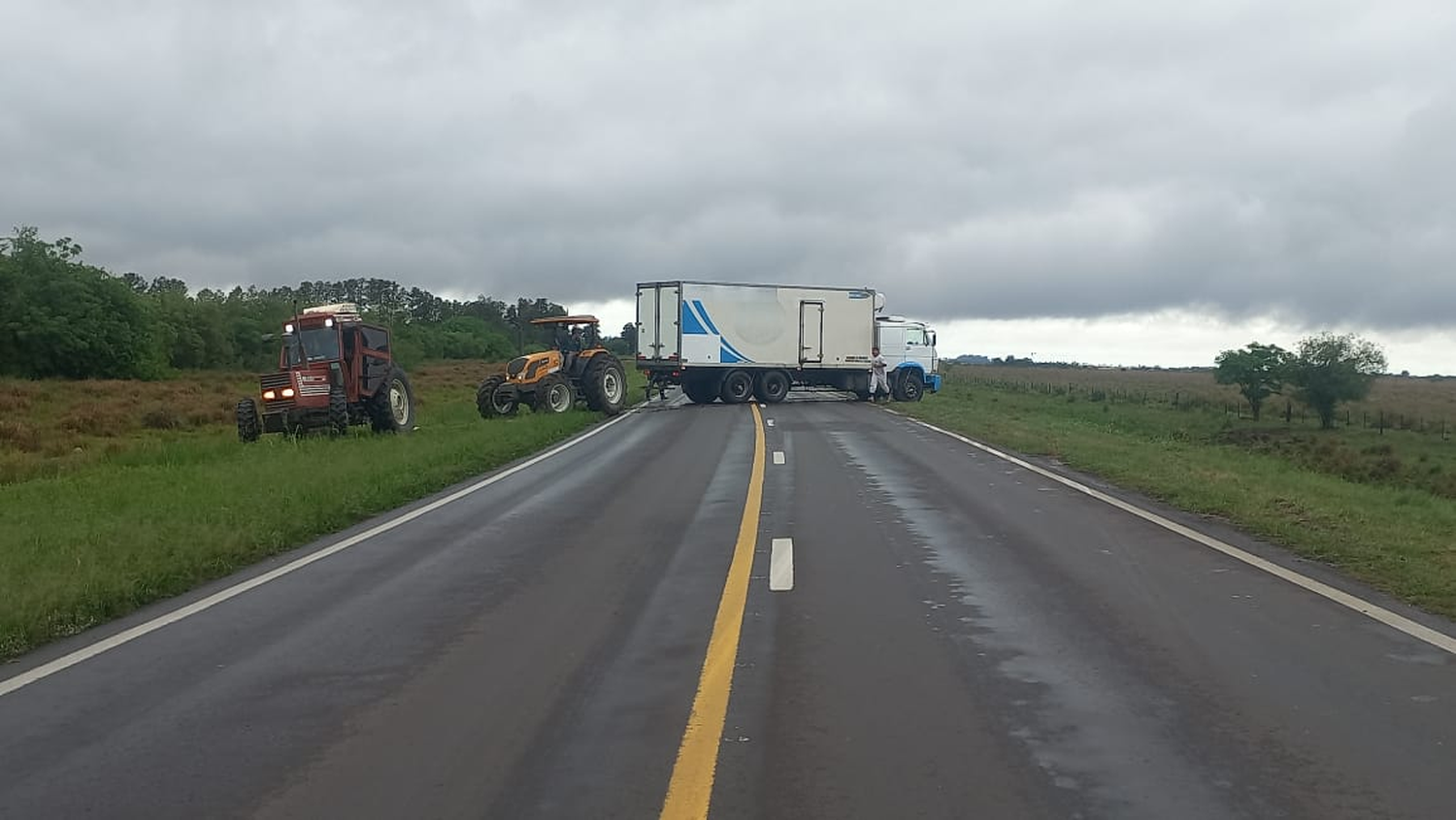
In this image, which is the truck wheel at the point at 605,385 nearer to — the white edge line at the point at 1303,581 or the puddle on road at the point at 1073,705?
the white edge line at the point at 1303,581

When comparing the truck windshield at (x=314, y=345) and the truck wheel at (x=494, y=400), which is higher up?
the truck windshield at (x=314, y=345)

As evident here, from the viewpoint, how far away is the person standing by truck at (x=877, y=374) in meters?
41.5

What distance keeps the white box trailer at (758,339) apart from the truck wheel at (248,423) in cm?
1671

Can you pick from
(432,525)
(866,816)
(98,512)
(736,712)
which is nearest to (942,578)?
(736,712)

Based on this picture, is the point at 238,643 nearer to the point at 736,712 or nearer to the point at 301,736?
the point at 301,736

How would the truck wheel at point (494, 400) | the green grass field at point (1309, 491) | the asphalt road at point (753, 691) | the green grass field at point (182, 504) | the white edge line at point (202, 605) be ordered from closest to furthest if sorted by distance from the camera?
the asphalt road at point (753, 691)
the white edge line at point (202, 605)
the green grass field at point (182, 504)
the green grass field at point (1309, 491)
the truck wheel at point (494, 400)

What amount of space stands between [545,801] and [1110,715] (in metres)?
2.73

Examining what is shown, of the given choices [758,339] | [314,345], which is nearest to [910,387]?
[758,339]

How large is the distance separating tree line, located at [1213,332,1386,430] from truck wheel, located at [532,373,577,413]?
38871mm

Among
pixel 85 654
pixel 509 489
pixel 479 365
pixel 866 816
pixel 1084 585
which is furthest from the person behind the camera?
Result: pixel 479 365

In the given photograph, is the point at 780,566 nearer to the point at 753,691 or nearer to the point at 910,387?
the point at 753,691

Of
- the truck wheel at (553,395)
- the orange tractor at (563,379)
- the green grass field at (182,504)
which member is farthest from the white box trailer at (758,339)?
the green grass field at (182,504)

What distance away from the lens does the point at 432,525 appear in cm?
1214

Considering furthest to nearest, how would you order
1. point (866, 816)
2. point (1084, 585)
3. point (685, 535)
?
point (685, 535) < point (1084, 585) < point (866, 816)
